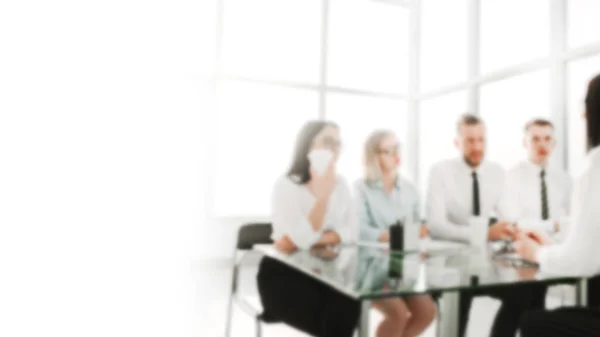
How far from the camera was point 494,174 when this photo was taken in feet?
10.1

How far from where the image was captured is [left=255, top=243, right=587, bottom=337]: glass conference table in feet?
3.88

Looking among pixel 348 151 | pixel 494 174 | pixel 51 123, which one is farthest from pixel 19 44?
pixel 348 151

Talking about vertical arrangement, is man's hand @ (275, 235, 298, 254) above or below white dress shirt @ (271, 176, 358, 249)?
below

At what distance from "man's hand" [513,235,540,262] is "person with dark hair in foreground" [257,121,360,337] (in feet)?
1.89

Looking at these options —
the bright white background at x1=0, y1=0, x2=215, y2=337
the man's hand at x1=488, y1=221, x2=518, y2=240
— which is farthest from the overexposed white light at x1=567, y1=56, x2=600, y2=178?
the bright white background at x1=0, y1=0, x2=215, y2=337

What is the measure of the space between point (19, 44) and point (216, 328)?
6.19 ft

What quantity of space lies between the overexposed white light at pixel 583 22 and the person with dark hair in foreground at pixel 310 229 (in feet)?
8.60

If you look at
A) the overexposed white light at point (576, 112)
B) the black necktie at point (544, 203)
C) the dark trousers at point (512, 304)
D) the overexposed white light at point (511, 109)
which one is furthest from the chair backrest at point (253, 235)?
the overexposed white light at point (511, 109)

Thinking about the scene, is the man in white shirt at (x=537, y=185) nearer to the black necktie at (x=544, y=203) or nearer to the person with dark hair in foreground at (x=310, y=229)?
the black necktie at (x=544, y=203)

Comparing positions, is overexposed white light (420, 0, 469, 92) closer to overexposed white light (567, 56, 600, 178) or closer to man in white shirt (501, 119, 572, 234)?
overexposed white light (567, 56, 600, 178)

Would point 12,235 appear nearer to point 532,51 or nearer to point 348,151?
point 348,151

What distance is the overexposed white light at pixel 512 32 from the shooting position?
13.9 feet

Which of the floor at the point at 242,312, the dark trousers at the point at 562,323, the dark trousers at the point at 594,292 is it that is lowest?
the floor at the point at 242,312

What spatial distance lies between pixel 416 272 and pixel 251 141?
417 centimetres
